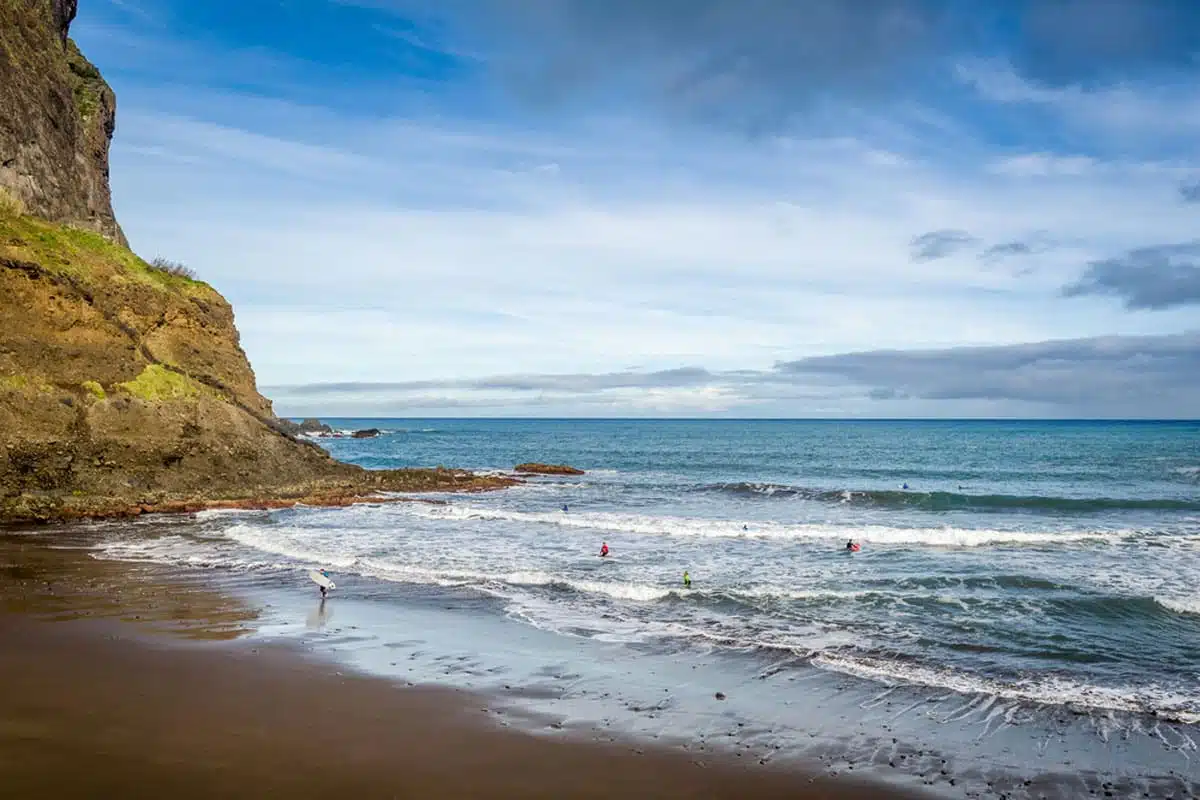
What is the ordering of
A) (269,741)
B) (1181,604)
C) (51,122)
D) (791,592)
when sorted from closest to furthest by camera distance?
(269,741)
(1181,604)
(791,592)
(51,122)

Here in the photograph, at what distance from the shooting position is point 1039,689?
33.5ft

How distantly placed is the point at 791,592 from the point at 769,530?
10.2m

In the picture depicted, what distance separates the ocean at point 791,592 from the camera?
33.3 ft

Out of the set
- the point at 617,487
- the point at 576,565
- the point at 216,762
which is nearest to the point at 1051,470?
the point at 617,487

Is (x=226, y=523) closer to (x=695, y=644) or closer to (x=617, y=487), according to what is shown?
(x=695, y=644)

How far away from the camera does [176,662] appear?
1030cm

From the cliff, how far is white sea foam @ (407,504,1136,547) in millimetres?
6728

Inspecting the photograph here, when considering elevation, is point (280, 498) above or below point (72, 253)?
below

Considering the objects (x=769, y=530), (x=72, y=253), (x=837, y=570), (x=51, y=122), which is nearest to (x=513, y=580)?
(x=837, y=570)

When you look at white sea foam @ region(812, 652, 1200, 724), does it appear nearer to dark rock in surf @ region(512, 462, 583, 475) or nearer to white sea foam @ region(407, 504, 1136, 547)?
white sea foam @ region(407, 504, 1136, 547)

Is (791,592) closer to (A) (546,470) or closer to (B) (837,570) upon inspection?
(B) (837,570)

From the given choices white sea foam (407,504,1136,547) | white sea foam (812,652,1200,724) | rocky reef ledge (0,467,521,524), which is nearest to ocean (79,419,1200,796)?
white sea foam (812,652,1200,724)

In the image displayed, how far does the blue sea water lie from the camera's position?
11.6 m

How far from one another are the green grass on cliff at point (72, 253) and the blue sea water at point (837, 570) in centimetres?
1016
